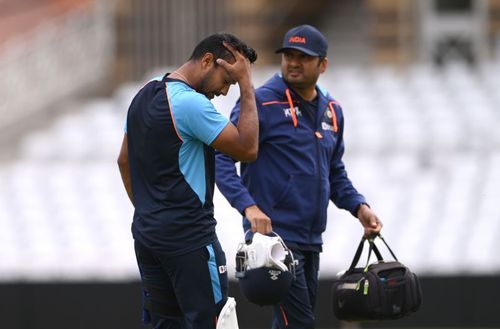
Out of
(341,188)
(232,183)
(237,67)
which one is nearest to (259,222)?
(232,183)

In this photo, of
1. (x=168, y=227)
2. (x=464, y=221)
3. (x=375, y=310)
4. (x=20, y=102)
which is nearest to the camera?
(x=168, y=227)

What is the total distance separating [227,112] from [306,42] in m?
7.62

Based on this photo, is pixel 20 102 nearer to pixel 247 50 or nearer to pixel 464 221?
pixel 464 221

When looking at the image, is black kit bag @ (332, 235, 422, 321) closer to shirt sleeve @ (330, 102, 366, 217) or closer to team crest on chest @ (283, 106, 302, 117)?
shirt sleeve @ (330, 102, 366, 217)

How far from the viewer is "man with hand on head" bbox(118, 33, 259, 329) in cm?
565

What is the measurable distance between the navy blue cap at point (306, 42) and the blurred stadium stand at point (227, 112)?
4.76m

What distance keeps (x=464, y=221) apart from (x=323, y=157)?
19.5 feet

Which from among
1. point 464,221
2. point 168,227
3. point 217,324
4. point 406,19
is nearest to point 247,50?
point 168,227

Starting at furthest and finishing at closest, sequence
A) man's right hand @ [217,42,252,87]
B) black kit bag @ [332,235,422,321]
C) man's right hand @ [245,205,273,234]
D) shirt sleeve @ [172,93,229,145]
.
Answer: black kit bag @ [332,235,422,321] < man's right hand @ [245,205,273,234] < man's right hand @ [217,42,252,87] < shirt sleeve @ [172,93,229,145]

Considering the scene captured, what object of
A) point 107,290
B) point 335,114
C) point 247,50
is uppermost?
point 247,50

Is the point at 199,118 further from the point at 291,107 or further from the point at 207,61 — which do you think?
the point at 291,107

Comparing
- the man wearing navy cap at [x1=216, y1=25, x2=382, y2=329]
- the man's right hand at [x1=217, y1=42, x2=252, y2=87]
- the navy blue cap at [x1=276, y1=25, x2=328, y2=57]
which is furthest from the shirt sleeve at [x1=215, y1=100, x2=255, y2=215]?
the man's right hand at [x1=217, y1=42, x2=252, y2=87]

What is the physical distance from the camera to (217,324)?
575 centimetres

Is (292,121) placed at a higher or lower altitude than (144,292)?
higher
